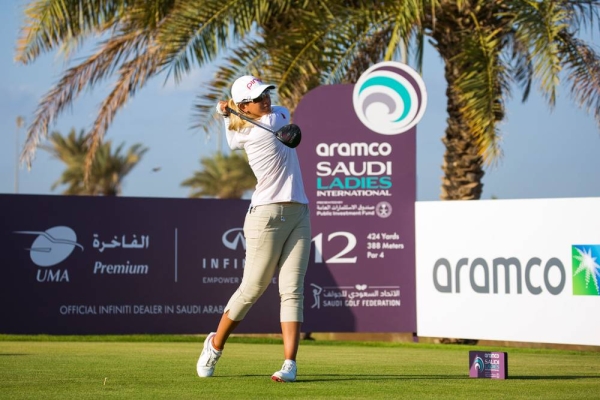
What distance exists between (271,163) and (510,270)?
5.86 metres

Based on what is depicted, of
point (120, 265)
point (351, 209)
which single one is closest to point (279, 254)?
point (351, 209)

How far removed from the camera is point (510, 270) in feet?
36.8

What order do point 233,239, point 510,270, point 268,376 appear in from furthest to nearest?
point 233,239 < point 510,270 < point 268,376

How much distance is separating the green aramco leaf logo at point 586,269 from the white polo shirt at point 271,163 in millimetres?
5419

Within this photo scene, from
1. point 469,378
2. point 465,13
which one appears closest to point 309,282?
point 465,13

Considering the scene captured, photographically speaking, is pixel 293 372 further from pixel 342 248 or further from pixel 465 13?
pixel 465 13

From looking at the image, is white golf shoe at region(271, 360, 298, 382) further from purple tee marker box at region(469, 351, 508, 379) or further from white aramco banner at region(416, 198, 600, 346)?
white aramco banner at region(416, 198, 600, 346)

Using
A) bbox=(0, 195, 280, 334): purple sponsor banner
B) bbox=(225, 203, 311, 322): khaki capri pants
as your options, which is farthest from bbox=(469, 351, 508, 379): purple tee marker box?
bbox=(0, 195, 280, 334): purple sponsor banner

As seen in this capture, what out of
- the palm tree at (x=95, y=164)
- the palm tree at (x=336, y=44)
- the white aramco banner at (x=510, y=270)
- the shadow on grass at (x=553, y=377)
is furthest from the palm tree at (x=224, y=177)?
the shadow on grass at (x=553, y=377)

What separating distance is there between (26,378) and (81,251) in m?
7.01

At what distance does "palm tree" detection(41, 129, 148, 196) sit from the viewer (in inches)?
1529

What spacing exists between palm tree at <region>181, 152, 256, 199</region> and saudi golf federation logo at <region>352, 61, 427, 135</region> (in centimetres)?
2904

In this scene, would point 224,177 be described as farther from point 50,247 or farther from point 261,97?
point 261,97

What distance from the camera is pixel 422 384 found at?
19.3ft
